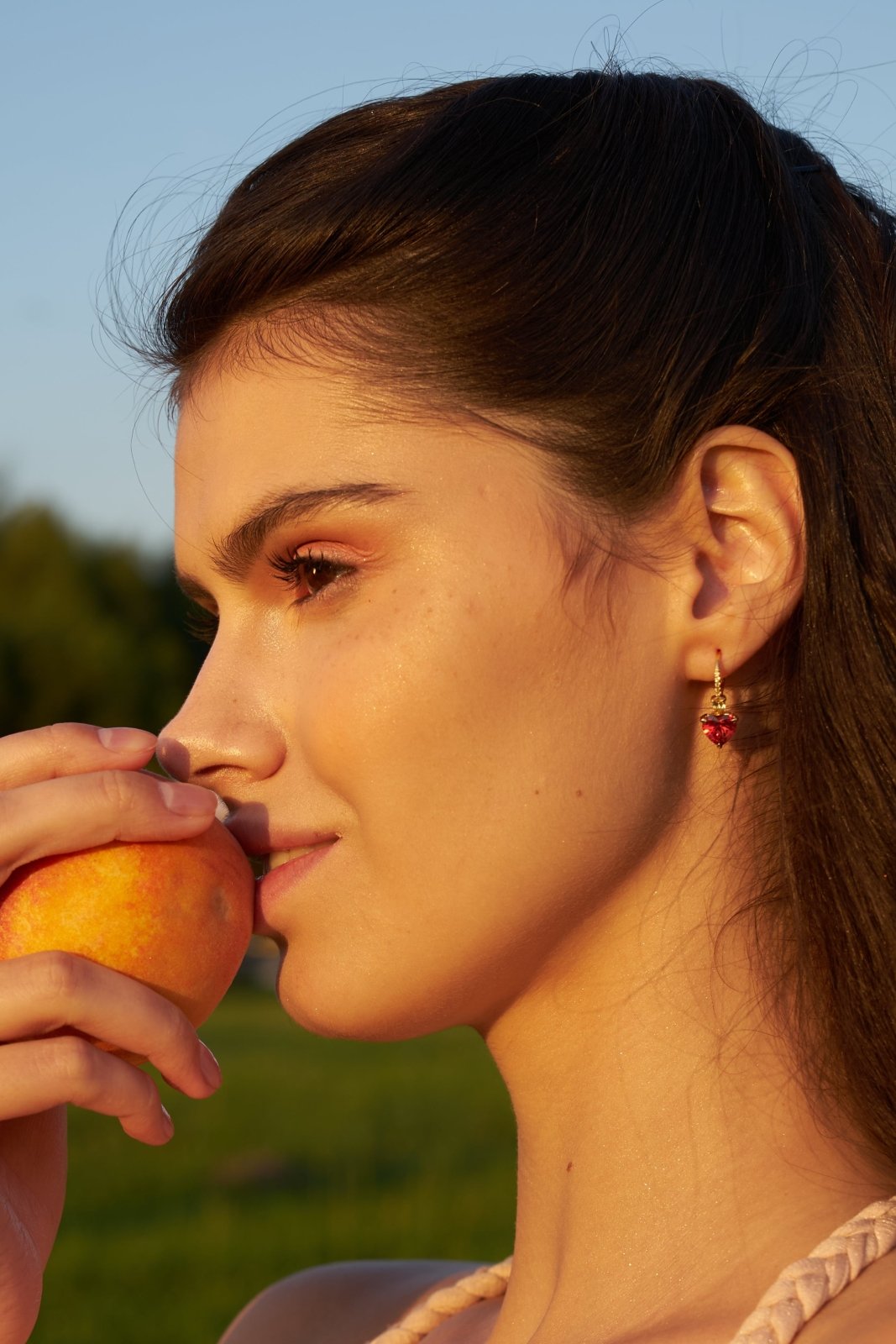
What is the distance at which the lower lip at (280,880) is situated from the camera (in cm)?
225

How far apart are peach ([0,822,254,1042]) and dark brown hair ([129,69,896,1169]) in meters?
0.77

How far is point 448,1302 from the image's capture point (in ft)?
8.99

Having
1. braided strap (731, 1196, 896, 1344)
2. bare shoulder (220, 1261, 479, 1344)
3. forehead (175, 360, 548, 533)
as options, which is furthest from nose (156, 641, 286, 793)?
bare shoulder (220, 1261, 479, 1344)

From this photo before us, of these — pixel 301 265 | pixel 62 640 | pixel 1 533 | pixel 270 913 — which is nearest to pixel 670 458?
pixel 301 265

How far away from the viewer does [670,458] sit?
2250 millimetres

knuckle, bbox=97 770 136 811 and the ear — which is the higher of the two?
the ear

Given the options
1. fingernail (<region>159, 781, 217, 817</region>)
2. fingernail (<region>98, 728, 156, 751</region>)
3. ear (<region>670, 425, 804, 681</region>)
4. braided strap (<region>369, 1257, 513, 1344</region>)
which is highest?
ear (<region>670, 425, 804, 681</region>)

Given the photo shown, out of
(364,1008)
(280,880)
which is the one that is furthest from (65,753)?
(364,1008)

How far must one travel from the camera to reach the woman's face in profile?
2.15m

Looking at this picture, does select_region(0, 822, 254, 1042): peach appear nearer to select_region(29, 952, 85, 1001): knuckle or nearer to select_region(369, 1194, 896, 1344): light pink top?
select_region(29, 952, 85, 1001): knuckle

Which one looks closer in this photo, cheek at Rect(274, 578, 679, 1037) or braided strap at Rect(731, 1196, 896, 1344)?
braided strap at Rect(731, 1196, 896, 1344)

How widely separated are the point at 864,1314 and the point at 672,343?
1.34 metres

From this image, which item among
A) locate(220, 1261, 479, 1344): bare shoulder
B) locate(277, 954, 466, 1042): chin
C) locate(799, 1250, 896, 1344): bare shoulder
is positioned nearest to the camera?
locate(799, 1250, 896, 1344): bare shoulder

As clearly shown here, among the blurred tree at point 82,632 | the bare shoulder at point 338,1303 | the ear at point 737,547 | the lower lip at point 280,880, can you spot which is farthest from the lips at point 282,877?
the blurred tree at point 82,632
